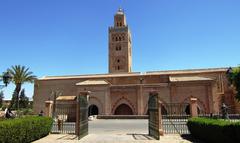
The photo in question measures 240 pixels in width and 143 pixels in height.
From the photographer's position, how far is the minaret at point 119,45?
56.9 metres

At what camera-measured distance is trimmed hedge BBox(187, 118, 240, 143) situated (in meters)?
8.54

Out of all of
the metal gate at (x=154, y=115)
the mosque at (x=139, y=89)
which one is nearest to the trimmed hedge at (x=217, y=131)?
the metal gate at (x=154, y=115)

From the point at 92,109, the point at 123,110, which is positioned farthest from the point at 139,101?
the point at 92,109

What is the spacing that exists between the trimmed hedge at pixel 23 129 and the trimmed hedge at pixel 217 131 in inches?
321

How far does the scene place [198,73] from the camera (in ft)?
123

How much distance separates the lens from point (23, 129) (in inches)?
415

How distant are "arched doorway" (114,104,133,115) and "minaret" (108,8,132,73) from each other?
2043cm

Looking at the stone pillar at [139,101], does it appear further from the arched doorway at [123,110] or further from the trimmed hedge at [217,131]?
the trimmed hedge at [217,131]

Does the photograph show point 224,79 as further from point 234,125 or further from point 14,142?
point 14,142

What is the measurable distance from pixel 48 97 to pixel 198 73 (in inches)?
1012

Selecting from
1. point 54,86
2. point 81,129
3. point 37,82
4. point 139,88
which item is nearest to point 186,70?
point 139,88

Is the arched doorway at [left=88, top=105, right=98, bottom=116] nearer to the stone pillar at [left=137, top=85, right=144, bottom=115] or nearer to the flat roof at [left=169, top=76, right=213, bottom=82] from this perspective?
the stone pillar at [left=137, top=85, right=144, bottom=115]

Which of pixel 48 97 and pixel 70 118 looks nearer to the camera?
pixel 70 118

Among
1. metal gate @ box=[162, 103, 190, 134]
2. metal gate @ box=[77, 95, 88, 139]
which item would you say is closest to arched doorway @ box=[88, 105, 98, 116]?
metal gate @ box=[162, 103, 190, 134]
